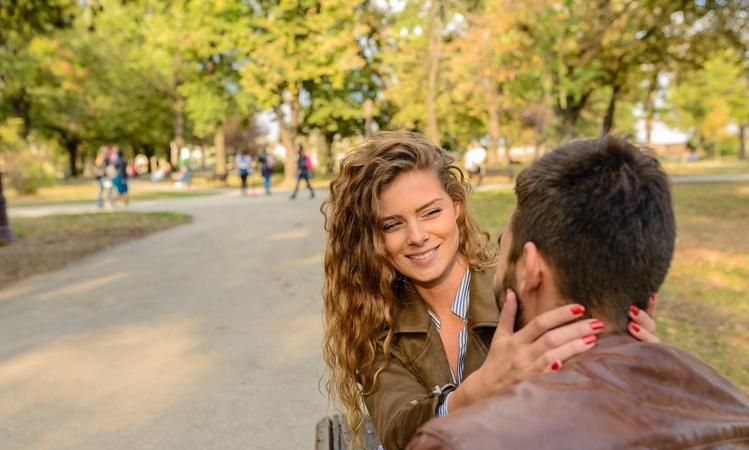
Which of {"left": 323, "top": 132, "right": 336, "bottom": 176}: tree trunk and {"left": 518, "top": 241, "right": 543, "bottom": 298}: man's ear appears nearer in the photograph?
{"left": 518, "top": 241, "right": 543, "bottom": 298}: man's ear

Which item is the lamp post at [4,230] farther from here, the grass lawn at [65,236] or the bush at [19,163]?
the bush at [19,163]

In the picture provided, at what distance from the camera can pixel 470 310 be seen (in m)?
2.24

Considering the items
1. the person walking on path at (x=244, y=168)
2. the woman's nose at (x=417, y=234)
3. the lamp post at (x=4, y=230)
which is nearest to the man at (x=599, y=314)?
the woman's nose at (x=417, y=234)

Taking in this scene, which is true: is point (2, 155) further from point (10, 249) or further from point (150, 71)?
point (150, 71)

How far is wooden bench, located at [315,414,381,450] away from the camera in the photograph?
283 centimetres

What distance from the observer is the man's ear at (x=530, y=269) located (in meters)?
1.37

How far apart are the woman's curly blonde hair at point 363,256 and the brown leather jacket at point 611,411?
3.38 ft

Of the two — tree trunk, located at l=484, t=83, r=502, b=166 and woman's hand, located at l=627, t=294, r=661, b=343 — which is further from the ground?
tree trunk, located at l=484, t=83, r=502, b=166

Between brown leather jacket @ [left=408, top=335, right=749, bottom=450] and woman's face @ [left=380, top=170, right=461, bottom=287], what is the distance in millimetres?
1067

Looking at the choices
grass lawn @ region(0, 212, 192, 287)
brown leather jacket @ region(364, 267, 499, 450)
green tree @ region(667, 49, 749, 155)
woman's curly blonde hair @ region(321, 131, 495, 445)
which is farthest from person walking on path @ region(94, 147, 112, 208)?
green tree @ region(667, 49, 749, 155)

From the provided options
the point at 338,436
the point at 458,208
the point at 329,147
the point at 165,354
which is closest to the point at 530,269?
the point at 458,208

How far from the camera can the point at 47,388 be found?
497 centimetres

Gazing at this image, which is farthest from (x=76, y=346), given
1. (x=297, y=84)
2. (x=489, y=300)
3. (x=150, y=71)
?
(x=150, y=71)

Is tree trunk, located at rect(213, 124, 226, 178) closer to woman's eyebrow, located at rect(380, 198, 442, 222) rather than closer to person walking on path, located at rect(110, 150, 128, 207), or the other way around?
person walking on path, located at rect(110, 150, 128, 207)
